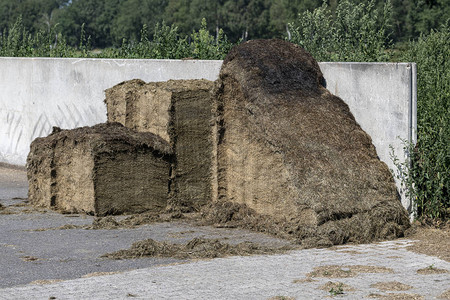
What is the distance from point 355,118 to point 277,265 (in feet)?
10.6

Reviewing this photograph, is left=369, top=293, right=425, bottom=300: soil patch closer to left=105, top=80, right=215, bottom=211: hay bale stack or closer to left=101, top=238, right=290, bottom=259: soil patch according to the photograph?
left=101, top=238, right=290, bottom=259: soil patch

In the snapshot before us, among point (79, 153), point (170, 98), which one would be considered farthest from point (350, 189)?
point (79, 153)

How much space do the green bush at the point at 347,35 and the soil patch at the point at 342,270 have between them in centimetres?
547

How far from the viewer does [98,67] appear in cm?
1487

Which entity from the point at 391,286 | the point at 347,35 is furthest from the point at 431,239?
the point at 347,35

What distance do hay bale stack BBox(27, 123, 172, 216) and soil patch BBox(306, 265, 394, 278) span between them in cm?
413

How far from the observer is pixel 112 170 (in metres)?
11.0

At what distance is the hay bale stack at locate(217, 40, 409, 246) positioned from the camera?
9.20 m

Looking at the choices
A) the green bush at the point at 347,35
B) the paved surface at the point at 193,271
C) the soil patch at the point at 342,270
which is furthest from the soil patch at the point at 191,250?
the green bush at the point at 347,35

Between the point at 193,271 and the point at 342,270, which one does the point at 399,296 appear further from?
the point at 193,271

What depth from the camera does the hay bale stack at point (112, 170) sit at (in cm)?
1096

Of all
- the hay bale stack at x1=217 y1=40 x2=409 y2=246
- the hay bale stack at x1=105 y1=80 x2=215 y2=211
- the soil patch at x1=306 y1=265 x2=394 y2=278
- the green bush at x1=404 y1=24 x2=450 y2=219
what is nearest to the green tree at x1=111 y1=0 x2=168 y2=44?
the hay bale stack at x1=105 y1=80 x2=215 y2=211

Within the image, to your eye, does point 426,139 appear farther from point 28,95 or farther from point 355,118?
point 28,95

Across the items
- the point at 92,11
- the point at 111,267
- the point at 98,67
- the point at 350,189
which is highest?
the point at 92,11
